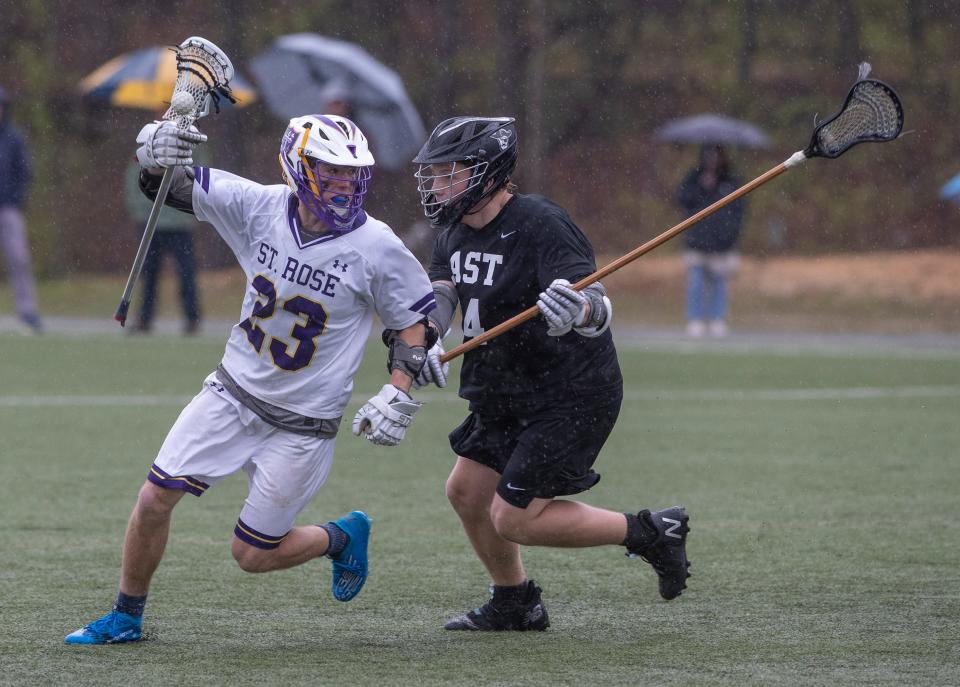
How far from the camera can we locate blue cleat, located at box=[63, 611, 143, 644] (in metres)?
5.11

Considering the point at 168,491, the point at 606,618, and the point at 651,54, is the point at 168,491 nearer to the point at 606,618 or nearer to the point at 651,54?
the point at 606,618

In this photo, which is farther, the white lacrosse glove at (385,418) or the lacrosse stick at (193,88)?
the lacrosse stick at (193,88)

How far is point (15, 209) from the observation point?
52.5 feet

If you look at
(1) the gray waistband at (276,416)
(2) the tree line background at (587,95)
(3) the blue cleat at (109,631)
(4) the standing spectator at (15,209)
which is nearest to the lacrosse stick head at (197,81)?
(1) the gray waistband at (276,416)

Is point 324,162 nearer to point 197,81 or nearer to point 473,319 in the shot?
point 197,81

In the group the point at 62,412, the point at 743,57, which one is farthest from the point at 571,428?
the point at 743,57

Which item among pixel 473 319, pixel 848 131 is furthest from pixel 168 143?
A: pixel 848 131

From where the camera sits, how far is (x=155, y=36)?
28.2 m

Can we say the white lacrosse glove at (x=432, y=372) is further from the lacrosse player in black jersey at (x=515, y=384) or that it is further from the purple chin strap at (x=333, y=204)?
the purple chin strap at (x=333, y=204)

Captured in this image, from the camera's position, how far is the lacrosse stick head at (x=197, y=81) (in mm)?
5312

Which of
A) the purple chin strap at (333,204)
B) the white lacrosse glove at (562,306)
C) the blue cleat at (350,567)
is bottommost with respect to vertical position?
the blue cleat at (350,567)

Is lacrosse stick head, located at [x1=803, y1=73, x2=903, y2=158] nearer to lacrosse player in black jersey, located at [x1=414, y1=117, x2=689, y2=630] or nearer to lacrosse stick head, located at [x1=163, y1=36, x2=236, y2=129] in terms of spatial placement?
lacrosse player in black jersey, located at [x1=414, y1=117, x2=689, y2=630]

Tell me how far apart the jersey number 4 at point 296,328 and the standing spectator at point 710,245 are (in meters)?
13.1

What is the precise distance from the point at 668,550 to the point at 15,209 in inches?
466
